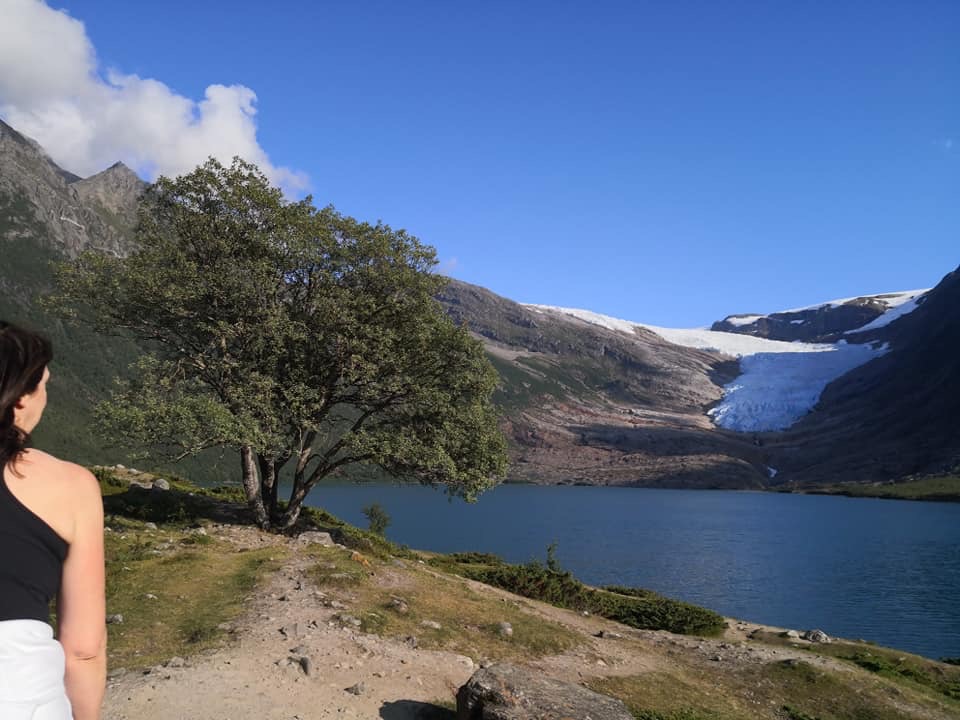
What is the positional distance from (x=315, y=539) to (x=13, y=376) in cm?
2858

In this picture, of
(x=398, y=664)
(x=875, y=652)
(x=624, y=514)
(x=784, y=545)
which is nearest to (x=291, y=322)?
(x=398, y=664)

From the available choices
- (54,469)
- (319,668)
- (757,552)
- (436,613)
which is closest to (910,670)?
(436,613)

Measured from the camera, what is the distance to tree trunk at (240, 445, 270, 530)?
107ft

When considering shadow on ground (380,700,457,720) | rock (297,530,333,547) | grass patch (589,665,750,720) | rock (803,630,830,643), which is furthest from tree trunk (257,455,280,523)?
rock (803,630,830,643)

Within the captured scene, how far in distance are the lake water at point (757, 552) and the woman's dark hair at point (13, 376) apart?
53.2 m

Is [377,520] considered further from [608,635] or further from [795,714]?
[795,714]

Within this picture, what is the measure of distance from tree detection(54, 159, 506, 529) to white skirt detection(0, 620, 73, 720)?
26.6 metres

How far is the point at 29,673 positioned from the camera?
364 cm

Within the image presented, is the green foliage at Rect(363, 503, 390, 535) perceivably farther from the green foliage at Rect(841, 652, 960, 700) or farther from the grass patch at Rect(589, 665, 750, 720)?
the grass patch at Rect(589, 665, 750, 720)

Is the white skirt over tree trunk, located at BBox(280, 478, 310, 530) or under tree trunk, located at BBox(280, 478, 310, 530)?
over

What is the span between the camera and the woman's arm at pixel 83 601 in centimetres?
397

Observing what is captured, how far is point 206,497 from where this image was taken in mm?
39844

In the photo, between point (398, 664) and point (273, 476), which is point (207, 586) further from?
point (273, 476)

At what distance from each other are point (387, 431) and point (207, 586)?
13.2m
